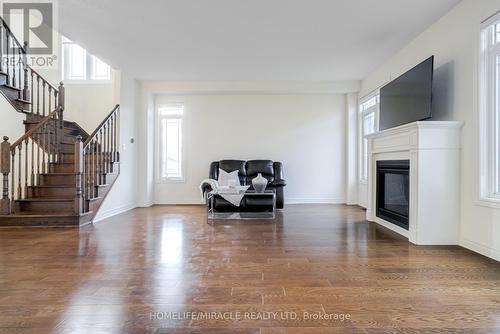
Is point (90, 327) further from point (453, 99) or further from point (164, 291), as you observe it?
point (453, 99)

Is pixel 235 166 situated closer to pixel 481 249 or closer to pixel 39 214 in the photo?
pixel 39 214

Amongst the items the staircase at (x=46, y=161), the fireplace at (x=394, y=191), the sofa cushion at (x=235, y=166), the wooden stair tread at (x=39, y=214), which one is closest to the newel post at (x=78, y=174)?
the staircase at (x=46, y=161)

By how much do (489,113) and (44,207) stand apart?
19.0 ft

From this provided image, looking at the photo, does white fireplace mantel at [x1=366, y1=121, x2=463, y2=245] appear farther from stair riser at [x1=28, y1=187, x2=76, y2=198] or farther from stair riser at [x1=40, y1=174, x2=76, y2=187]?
stair riser at [x1=40, y1=174, x2=76, y2=187]

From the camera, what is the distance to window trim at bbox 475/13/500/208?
286cm

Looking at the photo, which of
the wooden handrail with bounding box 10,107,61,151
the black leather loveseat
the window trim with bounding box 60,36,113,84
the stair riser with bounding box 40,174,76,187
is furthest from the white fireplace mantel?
the window trim with bounding box 60,36,113,84

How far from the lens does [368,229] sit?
4016 millimetres

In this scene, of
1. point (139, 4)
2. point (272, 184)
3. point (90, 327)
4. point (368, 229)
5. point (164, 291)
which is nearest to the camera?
point (90, 327)

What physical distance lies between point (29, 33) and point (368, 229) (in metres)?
7.35

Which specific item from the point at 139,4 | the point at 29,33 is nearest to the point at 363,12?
the point at 139,4

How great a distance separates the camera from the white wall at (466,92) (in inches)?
112

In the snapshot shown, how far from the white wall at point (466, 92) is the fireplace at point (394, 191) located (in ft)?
1.99

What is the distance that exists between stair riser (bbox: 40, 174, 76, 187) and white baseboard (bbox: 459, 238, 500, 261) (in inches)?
217

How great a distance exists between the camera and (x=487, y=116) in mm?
2910
